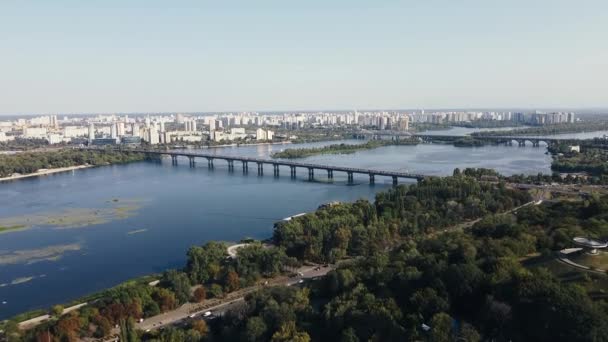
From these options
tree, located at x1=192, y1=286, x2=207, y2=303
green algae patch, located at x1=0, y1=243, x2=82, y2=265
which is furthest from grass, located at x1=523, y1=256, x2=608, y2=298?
green algae patch, located at x1=0, y1=243, x2=82, y2=265

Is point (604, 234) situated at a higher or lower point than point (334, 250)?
higher

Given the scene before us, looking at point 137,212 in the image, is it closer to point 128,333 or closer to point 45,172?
point 128,333

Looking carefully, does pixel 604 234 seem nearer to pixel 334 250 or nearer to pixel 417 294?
pixel 417 294

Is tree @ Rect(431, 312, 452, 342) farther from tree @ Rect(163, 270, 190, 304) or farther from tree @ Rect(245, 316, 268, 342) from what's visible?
tree @ Rect(163, 270, 190, 304)

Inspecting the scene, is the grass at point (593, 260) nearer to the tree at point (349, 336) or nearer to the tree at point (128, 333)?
the tree at point (349, 336)

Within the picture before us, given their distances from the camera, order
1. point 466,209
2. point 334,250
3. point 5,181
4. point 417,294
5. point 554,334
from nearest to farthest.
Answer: point 554,334 → point 417,294 → point 334,250 → point 466,209 → point 5,181

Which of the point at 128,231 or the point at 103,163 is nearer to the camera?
the point at 128,231

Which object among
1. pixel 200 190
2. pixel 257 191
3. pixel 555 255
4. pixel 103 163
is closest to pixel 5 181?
pixel 103 163

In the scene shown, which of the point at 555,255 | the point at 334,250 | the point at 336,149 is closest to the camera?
the point at 555,255
